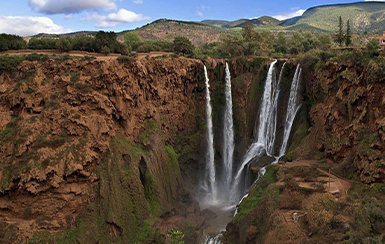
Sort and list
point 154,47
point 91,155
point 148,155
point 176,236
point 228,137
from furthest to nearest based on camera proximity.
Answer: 1. point 154,47
2. point 228,137
3. point 148,155
4. point 91,155
5. point 176,236

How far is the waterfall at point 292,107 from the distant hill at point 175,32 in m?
67.6

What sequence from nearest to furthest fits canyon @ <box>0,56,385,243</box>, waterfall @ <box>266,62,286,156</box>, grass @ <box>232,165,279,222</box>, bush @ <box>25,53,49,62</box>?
canyon @ <box>0,56,385,243</box>, grass @ <box>232,165,279,222</box>, bush @ <box>25,53,49,62</box>, waterfall @ <box>266,62,286,156</box>

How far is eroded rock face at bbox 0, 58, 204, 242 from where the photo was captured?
2186 cm

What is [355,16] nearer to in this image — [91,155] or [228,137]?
[228,137]

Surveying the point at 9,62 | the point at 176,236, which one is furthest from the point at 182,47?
the point at 176,236

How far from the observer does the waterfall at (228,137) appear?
116 feet

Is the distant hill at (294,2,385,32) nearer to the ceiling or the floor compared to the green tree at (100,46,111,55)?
nearer to the ceiling

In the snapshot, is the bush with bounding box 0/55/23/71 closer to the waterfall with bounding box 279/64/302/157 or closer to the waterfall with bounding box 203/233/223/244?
the waterfall with bounding box 203/233/223/244

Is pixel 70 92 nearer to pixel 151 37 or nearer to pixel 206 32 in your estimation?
pixel 151 37

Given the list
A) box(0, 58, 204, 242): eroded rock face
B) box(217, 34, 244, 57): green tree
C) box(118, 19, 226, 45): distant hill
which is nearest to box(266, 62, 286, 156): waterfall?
box(0, 58, 204, 242): eroded rock face

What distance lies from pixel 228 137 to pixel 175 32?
259ft

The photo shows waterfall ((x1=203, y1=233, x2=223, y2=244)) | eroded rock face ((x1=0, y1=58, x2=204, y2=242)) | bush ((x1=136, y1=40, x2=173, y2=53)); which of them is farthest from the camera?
bush ((x1=136, y1=40, x2=173, y2=53))

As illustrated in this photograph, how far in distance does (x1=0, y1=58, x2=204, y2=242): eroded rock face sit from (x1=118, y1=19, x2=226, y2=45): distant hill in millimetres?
71643

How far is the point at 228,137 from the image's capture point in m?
37.3
